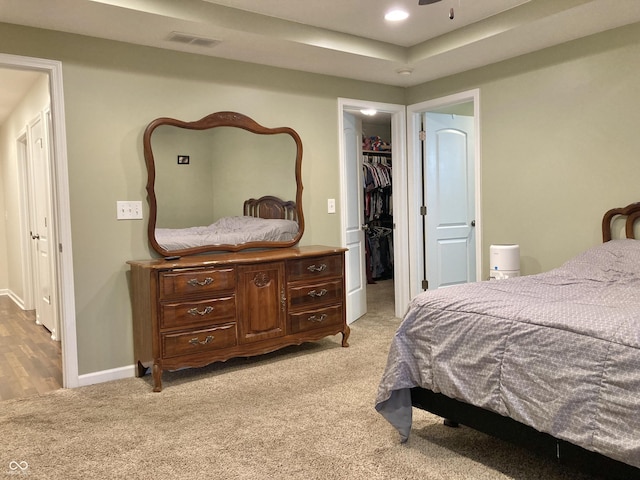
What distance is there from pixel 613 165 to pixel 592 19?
0.96 meters

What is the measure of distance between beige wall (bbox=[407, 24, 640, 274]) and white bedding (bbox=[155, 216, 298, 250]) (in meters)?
1.72

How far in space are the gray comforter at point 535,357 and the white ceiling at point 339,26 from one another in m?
1.74

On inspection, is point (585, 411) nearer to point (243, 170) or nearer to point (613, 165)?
point (613, 165)

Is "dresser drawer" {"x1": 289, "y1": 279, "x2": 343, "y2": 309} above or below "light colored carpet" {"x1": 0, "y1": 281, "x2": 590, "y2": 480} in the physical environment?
above

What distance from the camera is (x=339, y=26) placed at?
3.73m

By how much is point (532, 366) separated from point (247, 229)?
258cm

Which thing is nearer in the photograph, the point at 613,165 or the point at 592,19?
the point at 592,19

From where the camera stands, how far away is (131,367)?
3.63 m

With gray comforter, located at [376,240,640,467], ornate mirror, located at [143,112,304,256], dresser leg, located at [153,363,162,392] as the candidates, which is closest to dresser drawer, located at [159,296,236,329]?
dresser leg, located at [153,363,162,392]

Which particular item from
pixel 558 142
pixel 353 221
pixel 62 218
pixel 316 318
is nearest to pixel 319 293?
pixel 316 318

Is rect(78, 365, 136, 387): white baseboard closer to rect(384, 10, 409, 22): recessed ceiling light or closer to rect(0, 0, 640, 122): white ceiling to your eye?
rect(0, 0, 640, 122): white ceiling

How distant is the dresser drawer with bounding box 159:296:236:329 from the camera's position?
3316 millimetres

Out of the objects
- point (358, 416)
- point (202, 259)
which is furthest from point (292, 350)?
point (358, 416)

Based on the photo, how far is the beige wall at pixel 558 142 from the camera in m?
3.50
